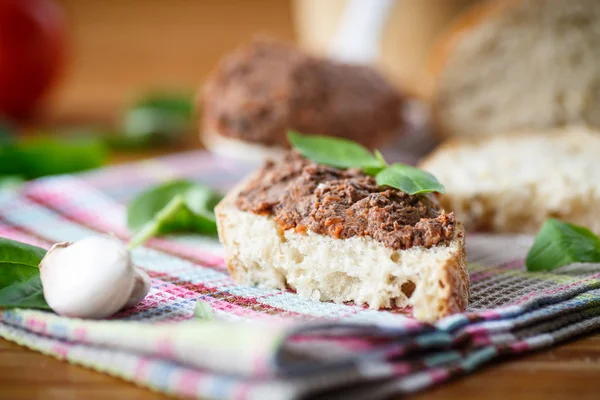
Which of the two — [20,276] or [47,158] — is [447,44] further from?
[20,276]

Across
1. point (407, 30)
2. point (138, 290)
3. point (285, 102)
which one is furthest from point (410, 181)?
point (407, 30)

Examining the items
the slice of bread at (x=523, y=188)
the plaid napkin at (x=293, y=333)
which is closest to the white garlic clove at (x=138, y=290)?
the plaid napkin at (x=293, y=333)

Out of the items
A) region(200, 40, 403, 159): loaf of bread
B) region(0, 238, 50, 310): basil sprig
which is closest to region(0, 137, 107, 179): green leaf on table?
region(200, 40, 403, 159): loaf of bread

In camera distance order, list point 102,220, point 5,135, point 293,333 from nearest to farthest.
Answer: point 293,333
point 102,220
point 5,135

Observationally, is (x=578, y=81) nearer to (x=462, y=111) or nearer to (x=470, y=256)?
(x=462, y=111)

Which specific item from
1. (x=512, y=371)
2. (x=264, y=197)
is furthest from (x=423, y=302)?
(x=264, y=197)
